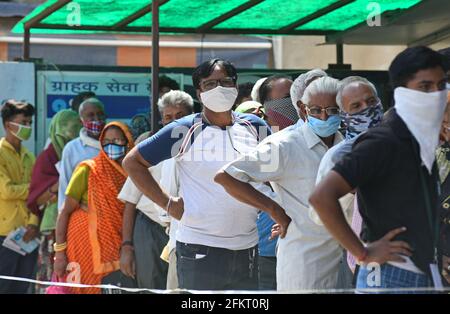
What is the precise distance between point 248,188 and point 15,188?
13.7 feet

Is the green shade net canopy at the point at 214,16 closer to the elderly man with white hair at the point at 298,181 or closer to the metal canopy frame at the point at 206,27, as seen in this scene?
the metal canopy frame at the point at 206,27

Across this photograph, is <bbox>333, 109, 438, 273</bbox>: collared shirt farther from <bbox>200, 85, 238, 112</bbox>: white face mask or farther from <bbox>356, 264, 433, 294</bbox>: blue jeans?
<bbox>200, 85, 238, 112</bbox>: white face mask

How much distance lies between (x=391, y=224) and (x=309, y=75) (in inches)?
79.8

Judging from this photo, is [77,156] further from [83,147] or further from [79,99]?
[79,99]

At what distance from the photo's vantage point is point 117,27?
34.0ft

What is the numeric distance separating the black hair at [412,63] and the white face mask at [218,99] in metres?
1.80

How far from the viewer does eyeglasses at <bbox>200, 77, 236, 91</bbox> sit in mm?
6141

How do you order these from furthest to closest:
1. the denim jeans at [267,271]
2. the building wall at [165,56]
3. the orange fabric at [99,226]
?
1. the building wall at [165,56]
2. the orange fabric at [99,226]
3. the denim jeans at [267,271]

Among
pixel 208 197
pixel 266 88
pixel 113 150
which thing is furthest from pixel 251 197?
pixel 113 150

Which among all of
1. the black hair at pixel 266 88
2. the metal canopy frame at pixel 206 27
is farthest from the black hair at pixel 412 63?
the metal canopy frame at pixel 206 27

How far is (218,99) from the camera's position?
607 centimetres

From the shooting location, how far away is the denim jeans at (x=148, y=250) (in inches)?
301

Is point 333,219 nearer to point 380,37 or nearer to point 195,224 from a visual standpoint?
point 195,224

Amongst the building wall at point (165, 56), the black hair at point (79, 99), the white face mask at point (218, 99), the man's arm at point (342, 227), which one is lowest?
the man's arm at point (342, 227)
